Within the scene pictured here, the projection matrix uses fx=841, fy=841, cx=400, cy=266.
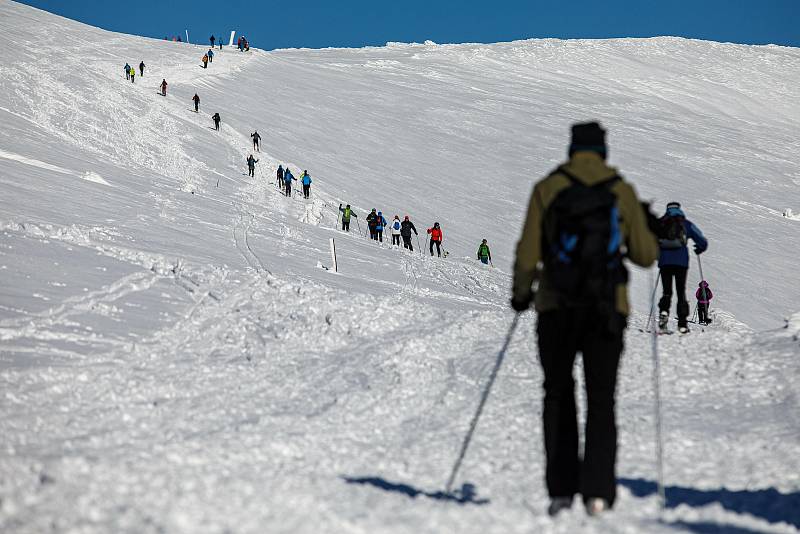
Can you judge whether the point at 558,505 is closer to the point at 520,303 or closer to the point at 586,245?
the point at 520,303

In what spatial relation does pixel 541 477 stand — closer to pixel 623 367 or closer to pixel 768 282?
pixel 623 367

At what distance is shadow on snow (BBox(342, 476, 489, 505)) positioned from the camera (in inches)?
180

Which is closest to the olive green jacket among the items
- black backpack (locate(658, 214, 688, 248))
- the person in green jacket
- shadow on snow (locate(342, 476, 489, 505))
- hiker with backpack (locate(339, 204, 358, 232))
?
shadow on snow (locate(342, 476, 489, 505))

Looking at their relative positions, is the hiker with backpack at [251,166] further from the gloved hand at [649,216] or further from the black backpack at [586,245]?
the black backpack at [586,245]

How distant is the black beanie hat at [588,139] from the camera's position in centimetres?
408

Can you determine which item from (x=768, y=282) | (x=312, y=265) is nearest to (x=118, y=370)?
(x=312, y=265)

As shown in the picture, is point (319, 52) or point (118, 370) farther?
point (319, 52)

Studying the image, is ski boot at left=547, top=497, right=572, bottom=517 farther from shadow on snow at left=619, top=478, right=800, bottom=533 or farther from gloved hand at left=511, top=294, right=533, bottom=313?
gloved hand at left=511, top=294, right=533, bottom=313

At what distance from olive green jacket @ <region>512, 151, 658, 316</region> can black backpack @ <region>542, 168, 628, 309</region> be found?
46mm

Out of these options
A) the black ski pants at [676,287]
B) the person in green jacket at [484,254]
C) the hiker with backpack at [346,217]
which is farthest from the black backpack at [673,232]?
the hiker with backpack at [346,217]

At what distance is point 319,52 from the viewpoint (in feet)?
268

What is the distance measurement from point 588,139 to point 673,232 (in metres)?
6.19

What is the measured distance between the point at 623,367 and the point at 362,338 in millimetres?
2941

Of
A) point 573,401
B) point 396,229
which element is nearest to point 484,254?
point 396,229
